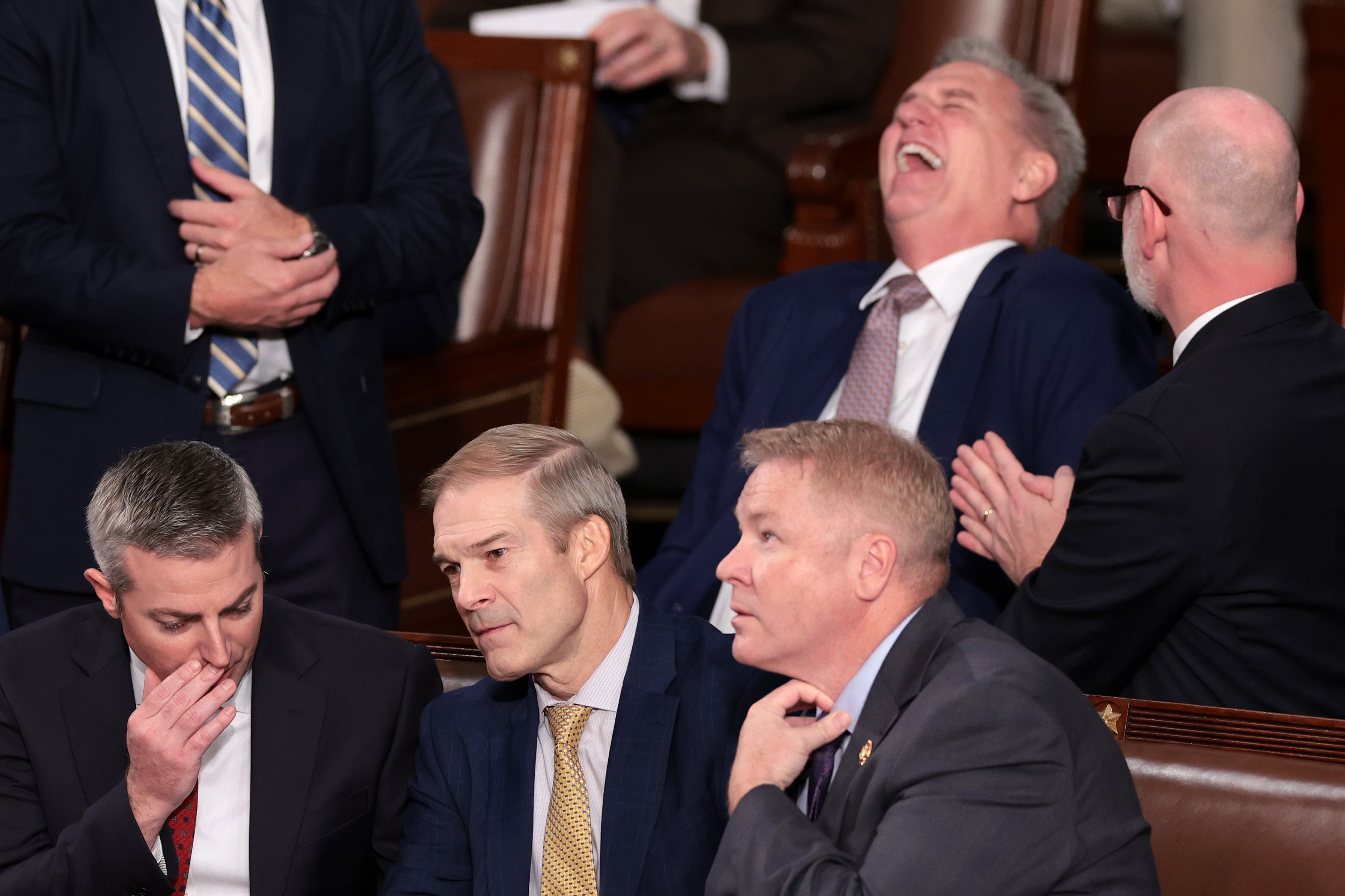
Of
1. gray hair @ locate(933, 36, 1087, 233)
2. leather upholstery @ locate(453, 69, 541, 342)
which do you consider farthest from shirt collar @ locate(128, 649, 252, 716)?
gray hair @ locate(933, 36, 1087, 233)

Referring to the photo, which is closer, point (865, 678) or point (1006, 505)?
point (865, 678)

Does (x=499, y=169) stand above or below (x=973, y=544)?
above

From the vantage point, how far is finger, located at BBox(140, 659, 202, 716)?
1.94m

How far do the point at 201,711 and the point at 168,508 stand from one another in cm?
25

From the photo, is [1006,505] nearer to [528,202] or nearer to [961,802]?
[961,802]

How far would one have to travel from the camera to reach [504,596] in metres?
1.95

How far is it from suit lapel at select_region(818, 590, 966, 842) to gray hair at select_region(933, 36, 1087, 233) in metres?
1.39

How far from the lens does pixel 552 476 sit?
6.56 ft

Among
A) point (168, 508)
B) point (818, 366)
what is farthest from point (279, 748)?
point (818, 366)

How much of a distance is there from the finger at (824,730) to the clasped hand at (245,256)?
1223 millimetres

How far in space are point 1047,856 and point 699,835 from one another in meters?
0.50

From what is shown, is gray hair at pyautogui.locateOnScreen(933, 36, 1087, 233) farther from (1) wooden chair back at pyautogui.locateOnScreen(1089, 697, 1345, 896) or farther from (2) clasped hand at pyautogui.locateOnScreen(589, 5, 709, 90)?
(1) wooden chair back at pyautogui.locateOnScreen(1089, 697, 1345, 896)

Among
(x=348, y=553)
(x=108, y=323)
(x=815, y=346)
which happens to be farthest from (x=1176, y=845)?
(x=108, y=323)

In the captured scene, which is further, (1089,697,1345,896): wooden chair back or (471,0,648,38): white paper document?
(471,0,648,38): white paper document
